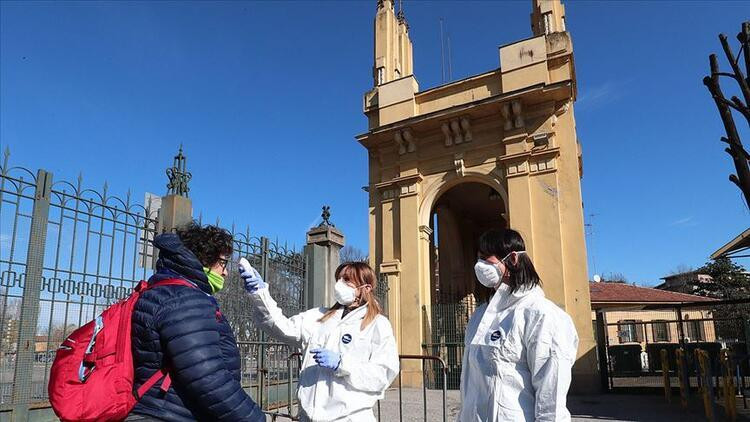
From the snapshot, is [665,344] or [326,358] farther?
[665,344]

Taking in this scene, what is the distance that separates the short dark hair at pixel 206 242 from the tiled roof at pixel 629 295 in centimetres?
2619

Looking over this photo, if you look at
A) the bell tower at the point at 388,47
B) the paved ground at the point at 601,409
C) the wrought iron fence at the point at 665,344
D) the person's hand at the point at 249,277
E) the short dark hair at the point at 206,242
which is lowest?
the paved ground at the point at 601,409

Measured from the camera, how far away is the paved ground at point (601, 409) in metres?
8.35

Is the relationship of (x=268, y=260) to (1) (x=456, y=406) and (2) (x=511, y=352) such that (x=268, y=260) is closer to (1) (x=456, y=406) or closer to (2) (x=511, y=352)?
(1) (x=456, y=406)

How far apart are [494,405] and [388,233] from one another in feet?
39.3

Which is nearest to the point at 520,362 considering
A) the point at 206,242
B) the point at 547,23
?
the point at 206,242

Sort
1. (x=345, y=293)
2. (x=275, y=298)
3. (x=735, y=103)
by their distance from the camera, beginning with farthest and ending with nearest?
(x=275, y=298) → (x=735, y=103) → (x=345, y=293)

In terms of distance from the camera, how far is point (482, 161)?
43.5ft

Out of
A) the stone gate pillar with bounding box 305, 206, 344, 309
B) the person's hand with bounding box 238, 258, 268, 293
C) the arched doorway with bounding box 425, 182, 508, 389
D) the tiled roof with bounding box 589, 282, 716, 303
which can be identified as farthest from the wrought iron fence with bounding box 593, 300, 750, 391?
the person's hand with bounding box 238, 258, 268, 293

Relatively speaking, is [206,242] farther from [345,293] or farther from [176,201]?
[176,201]

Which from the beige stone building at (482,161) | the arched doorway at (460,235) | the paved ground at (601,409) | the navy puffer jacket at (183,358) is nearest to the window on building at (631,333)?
the arched doorway at (460,235)

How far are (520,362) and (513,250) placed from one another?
1.81 ft

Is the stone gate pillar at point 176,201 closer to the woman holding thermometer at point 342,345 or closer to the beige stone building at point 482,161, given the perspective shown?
the woman holding thermometer at point 342,345

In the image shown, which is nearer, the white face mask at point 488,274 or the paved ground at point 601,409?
the white face mask at point 488,274
